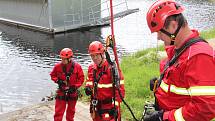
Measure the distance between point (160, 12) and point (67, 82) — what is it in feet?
13.3

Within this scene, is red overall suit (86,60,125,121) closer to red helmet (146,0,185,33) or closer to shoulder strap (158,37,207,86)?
shoulder strap (158,37,207,86)

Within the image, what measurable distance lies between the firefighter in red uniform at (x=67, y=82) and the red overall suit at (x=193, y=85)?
378cm

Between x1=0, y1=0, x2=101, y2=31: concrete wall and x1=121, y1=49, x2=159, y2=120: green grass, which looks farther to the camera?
x1=0, y1=0, x2=101, y2=31: concrete wall

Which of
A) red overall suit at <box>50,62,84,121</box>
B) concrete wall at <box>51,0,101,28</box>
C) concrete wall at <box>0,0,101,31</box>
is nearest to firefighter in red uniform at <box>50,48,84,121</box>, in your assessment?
red overall suit at <box>50,62,84,121</box>

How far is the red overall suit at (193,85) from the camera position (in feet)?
7.80

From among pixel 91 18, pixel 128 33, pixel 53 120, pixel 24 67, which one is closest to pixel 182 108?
pixel 53 120

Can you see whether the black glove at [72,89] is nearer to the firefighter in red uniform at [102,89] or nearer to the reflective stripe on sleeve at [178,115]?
the firefighter in red uniform at [102,89]

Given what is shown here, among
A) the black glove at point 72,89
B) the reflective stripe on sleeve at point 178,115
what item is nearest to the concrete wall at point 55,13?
the black glove at point 72,89

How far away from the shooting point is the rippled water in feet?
37.8

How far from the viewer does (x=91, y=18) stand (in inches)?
1080

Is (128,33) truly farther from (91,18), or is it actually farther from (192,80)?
(192,80)

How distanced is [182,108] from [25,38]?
2106cm

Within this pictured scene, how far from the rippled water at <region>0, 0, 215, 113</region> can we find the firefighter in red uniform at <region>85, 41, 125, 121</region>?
16.6ft

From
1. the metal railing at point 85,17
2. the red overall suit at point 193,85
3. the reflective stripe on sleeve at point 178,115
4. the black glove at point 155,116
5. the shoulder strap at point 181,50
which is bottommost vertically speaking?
the black glove at point 155,116
